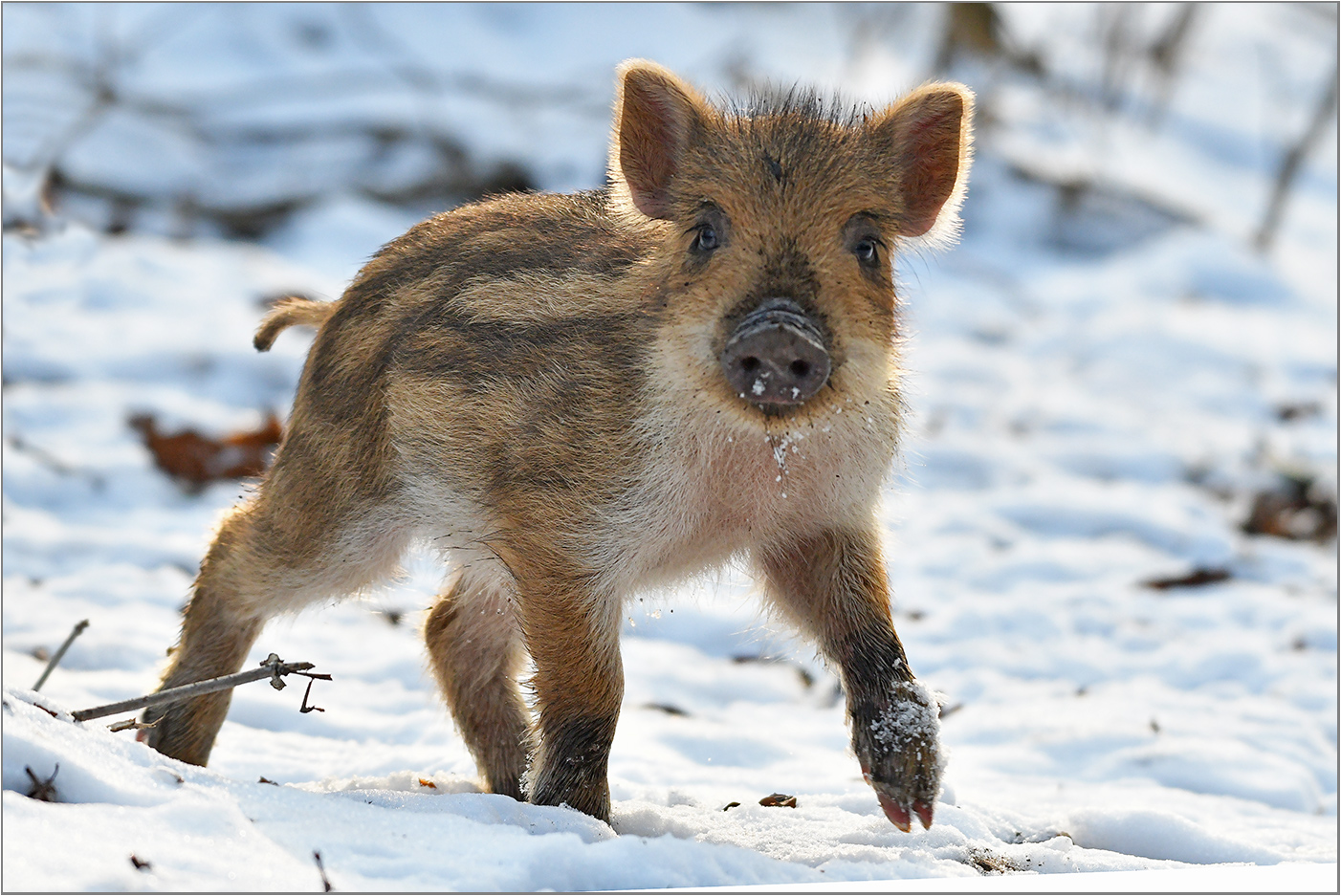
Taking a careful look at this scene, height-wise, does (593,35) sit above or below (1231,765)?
above

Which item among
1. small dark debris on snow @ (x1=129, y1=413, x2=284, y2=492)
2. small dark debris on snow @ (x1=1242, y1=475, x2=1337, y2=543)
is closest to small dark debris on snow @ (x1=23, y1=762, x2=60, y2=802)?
small dark debris on snow @ (x1=129, y1=413, x2=284, y2=492)

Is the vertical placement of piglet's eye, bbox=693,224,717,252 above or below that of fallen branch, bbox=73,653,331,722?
above

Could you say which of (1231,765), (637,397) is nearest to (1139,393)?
(1231,765)

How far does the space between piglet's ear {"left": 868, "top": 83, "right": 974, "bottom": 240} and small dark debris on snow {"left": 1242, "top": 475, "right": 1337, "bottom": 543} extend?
3.60 meters

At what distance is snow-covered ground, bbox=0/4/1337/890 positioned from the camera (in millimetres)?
2627

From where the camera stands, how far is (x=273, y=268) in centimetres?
761

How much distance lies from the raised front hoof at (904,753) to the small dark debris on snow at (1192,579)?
2.83 m

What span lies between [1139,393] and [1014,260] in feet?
8.81

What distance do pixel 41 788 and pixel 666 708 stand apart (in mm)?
2397

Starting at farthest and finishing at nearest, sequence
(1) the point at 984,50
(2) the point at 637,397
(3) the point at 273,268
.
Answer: (1) the point at 984,50
(3) the point at 273,268
(2) the point at 637,397

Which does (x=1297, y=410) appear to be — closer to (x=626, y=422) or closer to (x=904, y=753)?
(x=904, y=753)

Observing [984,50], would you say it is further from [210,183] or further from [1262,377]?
[210,183]

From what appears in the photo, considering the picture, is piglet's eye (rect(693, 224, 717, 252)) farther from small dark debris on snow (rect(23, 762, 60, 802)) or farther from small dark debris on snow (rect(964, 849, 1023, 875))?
small dark debris on snow (rect(23, 762, 60, 802))

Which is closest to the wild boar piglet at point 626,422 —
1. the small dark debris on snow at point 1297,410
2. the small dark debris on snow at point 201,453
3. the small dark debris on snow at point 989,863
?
the small dark debris on snow at point 989,863
